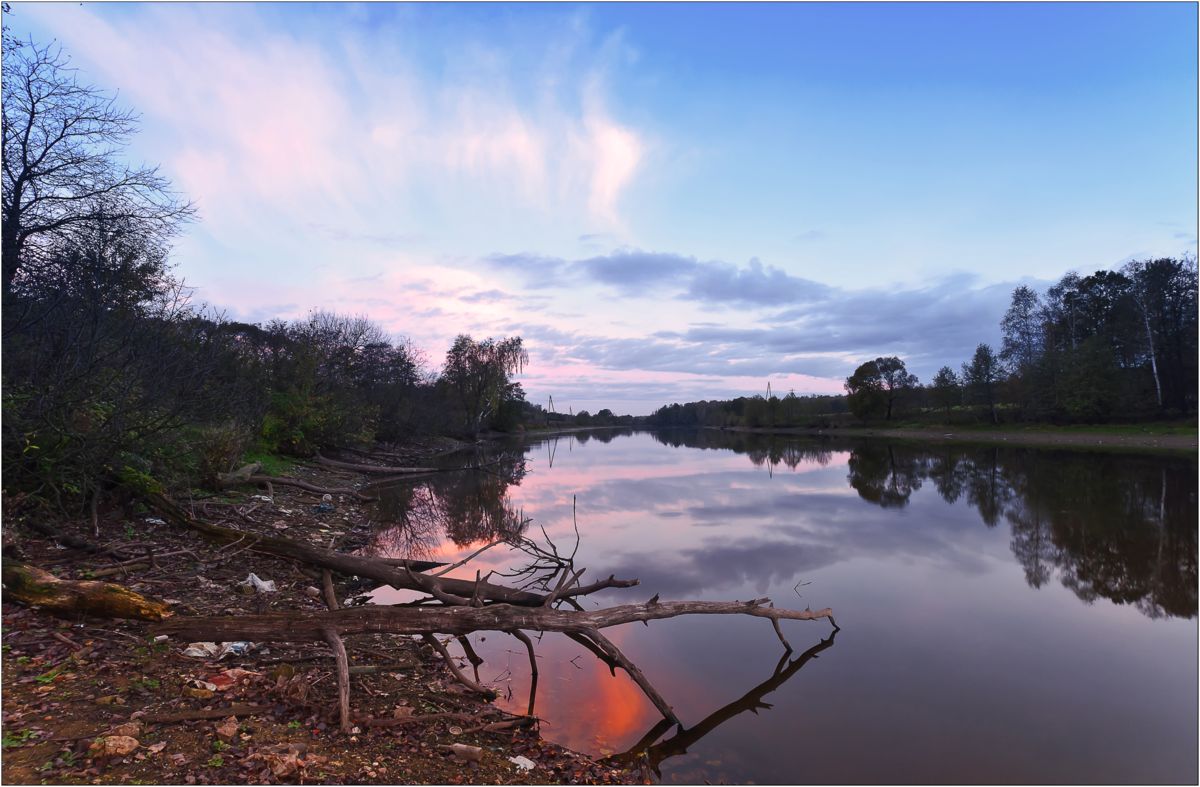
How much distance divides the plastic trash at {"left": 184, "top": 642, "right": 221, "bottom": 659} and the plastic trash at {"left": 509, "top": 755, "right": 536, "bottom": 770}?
2.84 metres

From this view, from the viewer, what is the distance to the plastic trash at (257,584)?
7.31 m

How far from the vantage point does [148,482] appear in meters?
9.17

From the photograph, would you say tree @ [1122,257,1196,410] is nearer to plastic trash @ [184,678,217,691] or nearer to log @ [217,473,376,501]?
log @ [217,473,376,501]

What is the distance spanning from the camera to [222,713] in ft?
12.9

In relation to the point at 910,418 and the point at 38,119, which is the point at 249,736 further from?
the point at 910,418

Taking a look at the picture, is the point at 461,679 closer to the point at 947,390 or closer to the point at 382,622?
the point at 382,622

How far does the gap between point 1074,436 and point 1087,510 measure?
33.5 metres

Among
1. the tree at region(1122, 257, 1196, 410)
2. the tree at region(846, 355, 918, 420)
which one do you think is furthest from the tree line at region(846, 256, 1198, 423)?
the tree at region(846, 355, 918, 420)

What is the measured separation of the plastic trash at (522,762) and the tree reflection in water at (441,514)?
14.5 ft

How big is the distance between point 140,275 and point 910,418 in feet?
238

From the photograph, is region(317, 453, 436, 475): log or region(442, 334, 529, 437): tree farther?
region(442, 334, 529, 437): tree

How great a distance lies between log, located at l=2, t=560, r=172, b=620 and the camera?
516cm

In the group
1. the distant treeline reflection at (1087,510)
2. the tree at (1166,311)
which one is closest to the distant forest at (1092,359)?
the tree at (1166,311)

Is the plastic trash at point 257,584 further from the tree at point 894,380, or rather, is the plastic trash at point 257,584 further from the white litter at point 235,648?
the tree at point 894,380
